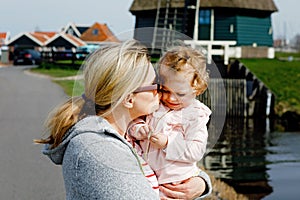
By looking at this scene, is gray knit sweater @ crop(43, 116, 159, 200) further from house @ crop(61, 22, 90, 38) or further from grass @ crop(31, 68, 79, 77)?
house @ crop(61, 22, 90, 38)

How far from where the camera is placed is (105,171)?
2223 mm

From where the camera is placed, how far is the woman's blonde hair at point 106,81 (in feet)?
7.65

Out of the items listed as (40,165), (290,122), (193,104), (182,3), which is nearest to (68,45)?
(182,3)

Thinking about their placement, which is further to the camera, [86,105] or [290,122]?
[290,122]

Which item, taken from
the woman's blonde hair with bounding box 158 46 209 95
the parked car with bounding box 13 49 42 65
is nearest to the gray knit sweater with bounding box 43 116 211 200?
the woman's blonde hair with bounding box 158 46 209 95

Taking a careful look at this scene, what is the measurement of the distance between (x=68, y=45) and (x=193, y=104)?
164ft

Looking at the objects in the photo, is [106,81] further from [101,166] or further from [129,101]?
[101,166]

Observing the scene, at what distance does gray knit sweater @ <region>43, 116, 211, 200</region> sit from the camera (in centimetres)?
222

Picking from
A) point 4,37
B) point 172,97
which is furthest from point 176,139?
point 4,37

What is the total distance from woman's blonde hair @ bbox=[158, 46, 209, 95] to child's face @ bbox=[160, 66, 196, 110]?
22 millimetres

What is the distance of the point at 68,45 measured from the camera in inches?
2053

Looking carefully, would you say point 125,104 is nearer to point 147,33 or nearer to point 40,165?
point 147,33

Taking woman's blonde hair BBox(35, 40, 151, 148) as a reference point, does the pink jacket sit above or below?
below

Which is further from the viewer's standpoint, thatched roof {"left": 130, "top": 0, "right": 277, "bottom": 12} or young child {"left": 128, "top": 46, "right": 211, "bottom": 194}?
thatched roof {"left": 130, "top": 0, "right": 277, "bottom": 12}
